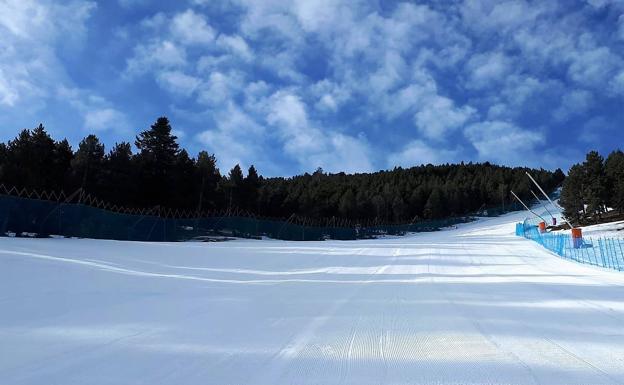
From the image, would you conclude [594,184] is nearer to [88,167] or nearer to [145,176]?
[145,176]

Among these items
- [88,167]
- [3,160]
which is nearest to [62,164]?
[88,167]

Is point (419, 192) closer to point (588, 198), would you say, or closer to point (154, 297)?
point (588, 198)

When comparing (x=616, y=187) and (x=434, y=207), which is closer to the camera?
(x=616, y=187)

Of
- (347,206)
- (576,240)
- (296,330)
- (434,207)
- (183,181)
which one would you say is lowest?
(296,330)

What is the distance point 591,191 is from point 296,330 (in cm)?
6564

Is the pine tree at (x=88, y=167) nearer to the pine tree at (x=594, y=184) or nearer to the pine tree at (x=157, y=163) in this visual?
the pine tree at (x=157, y=163)

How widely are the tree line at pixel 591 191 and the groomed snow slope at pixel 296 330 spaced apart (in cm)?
5709

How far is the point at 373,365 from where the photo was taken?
4.21 m

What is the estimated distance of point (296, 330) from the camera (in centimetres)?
568

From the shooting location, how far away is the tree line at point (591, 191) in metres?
59.0

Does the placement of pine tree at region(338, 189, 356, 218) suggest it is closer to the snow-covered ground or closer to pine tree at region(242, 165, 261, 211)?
pine tree at region(242, 165, 261, 211)

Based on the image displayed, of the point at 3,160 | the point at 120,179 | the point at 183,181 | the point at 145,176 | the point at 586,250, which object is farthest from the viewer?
the point at 183,181

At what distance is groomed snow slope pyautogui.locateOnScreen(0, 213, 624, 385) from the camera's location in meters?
3.95

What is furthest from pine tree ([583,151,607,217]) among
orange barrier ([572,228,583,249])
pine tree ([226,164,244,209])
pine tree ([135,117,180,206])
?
pine tree ([135,117,180,206])
